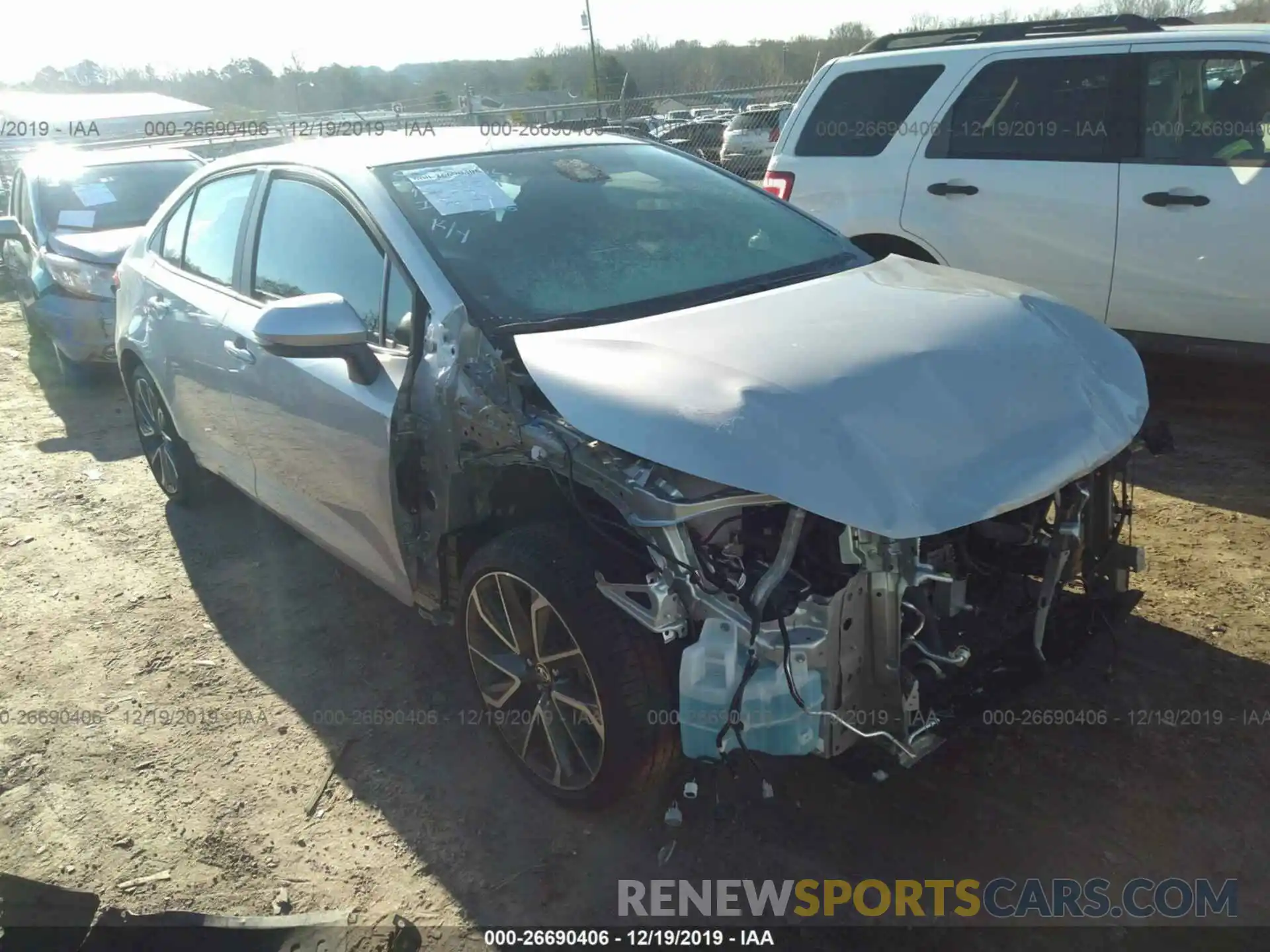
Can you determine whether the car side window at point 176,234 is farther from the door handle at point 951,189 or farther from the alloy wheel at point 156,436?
the door handle at point 951,189

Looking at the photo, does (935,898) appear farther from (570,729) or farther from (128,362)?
(128,362)

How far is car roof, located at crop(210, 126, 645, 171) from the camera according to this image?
3.44 metres

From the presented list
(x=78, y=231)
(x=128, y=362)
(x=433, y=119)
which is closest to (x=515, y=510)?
(x=128, y=362)

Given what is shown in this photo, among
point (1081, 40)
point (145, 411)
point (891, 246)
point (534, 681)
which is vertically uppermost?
point (1081, 40)

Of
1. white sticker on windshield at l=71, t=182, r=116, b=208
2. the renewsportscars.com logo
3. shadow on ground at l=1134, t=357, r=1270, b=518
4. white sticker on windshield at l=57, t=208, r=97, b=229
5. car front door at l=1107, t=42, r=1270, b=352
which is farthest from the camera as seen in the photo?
white sticker on windshield at l=71, t=182, r=116, b=208

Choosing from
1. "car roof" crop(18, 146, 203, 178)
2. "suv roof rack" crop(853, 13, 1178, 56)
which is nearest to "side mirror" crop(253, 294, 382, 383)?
"suv roof rack" crop(853, 13, 1178, 56)

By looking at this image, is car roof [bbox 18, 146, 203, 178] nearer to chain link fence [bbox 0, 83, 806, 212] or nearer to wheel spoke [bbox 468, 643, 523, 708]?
chain link fence [bbox 0, 83, 806, 212]

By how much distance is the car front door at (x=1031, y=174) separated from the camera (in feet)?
17.0

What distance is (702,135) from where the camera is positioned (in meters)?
16.7

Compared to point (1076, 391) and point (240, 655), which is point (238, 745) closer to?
point (240, 655)

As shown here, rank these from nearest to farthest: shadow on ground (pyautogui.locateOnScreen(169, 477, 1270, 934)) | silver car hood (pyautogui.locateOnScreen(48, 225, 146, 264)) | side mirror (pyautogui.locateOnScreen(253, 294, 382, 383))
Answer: shadow on ground (pyautogui.locateOnScreen(169, 477, 1270, 934)) < side mirror (pyautogui.locateOnScreen(253, 294, 382, 383)) < silver car hood (pyautogui.locateOnScreen(48, 225, 146, 264))

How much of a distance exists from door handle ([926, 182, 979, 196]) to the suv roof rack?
907mm

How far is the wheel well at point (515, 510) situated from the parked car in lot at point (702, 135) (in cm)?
1383

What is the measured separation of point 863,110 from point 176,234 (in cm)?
400
